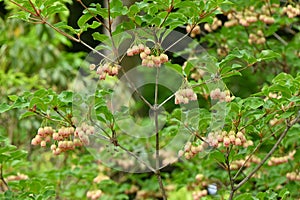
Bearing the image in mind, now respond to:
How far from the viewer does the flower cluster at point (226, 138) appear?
1.68 meters

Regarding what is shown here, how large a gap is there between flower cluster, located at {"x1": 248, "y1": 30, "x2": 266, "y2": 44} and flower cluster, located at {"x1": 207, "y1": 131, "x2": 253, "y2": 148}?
1.30 metres

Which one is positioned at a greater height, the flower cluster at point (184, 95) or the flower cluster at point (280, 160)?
the flower cluster at point (184, 95)

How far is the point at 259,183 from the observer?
2.74 meters

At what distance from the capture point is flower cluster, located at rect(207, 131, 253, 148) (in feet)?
5.52

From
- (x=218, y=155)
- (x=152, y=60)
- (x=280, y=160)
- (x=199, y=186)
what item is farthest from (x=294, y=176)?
(x=152, y=60)

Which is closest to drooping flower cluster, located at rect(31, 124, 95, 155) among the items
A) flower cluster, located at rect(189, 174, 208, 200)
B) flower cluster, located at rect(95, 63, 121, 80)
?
flower cluster, located at rect(95, 63, 121, 80)

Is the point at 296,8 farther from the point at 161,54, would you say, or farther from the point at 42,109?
the point at 42,109

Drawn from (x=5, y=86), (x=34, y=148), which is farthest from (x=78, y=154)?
(x=5, y=86)

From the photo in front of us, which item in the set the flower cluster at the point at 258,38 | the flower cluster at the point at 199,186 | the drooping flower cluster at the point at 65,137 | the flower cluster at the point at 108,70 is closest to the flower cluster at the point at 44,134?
the drooping flower cluster at the point at 65,137

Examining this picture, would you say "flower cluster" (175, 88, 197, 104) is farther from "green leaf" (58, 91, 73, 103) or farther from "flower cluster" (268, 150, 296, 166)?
"flower cluster" (268, 150, 296, 166)

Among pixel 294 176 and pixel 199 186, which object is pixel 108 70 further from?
pixel 199 186

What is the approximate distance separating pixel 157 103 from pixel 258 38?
2.60ft

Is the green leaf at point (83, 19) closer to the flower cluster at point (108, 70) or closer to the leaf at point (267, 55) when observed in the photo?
the flower cluster at point (108, 70)

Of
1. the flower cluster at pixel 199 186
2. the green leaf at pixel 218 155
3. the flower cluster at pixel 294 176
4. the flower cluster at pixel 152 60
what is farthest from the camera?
the flower cluster at pixel 199 186
